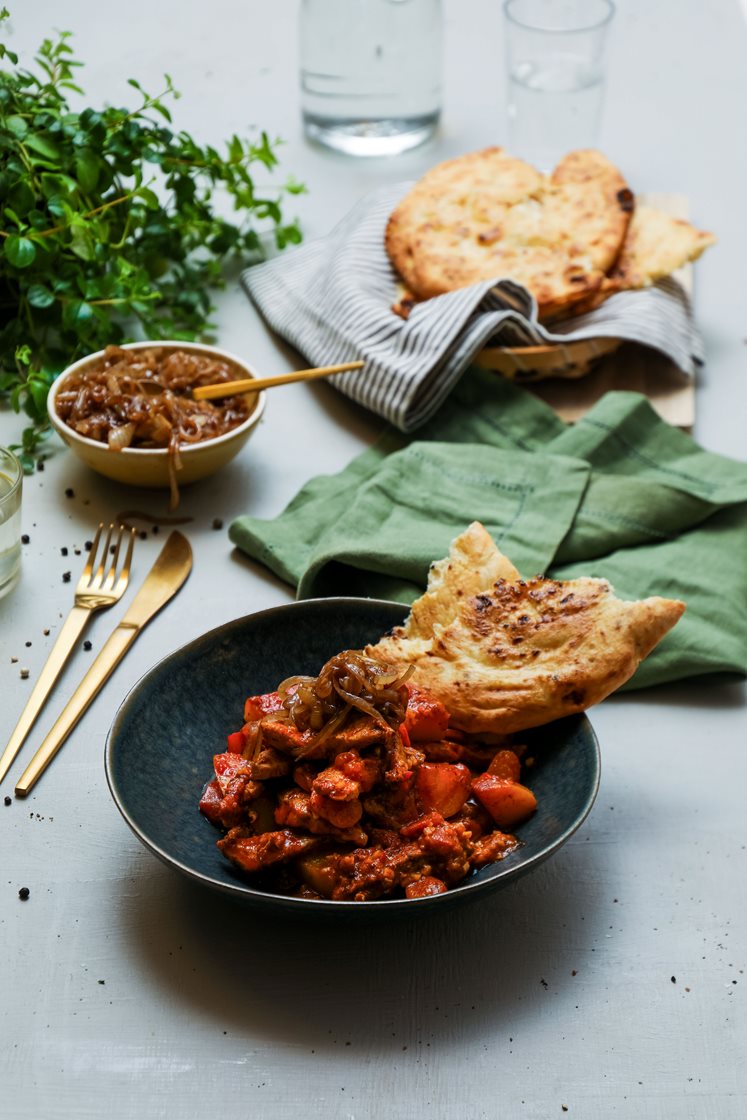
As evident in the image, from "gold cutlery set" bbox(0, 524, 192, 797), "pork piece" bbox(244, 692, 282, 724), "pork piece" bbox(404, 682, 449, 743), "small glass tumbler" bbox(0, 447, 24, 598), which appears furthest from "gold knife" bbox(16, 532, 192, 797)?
"pork piece" bbox(404, 682, 449, 743)

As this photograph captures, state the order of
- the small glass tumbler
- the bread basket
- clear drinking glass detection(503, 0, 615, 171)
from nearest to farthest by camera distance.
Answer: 1. the small glass tumbler
2. the bread basket
3. clear drinking glass detection(503, 0, 615, 171)

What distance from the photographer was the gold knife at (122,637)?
1.99 meters

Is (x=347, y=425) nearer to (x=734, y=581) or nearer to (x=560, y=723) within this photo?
(x=734, y=581)

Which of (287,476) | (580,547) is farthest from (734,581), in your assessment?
(287,476)

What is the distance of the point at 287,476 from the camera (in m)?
2.75

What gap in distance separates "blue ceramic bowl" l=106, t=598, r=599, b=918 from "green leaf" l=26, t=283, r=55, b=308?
1.14m

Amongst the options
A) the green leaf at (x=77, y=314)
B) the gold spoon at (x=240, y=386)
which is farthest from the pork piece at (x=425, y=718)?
the green leaf at (x=77, y=314)

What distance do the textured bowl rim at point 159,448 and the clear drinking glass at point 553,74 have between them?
1.34 meters

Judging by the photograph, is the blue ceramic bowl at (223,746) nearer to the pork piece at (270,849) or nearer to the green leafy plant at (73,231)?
the pork piece at (270,849)

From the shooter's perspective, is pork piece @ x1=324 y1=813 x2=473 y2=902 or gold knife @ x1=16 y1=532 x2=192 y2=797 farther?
gold knife @ x1=16 y1=532 x2=192 y2=797

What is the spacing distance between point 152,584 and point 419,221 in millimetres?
1240

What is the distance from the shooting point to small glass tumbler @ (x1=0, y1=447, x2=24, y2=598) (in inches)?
90.0

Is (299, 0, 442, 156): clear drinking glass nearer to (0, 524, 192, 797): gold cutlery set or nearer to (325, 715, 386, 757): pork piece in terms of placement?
(0, 524, 192, 797): gold cutlery set

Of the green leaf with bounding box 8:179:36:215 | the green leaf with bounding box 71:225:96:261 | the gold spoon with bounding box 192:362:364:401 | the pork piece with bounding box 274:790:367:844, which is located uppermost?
the green leaf with bounding box 8:179:36:215
